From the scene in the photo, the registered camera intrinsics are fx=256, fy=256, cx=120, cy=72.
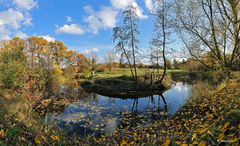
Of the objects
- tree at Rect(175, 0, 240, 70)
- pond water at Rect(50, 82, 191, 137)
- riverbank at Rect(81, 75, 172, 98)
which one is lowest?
pond water at Rect(50, 82, 191, 137)

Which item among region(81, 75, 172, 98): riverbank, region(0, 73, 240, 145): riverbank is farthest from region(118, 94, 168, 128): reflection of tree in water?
region(81, 75, 172, 98): riverbank

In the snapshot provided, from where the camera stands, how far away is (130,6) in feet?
98.1

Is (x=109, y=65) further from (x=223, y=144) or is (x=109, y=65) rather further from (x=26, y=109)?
(x=223, y=144)

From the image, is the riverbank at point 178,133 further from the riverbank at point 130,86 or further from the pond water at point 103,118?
the riverbank at point 130,86

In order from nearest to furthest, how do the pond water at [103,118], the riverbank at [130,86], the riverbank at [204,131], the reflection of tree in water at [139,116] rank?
the riverbank at [204,131], the pond water at [103,118], the reflection of tree in water at [139,116], the riverbank at [130,86]

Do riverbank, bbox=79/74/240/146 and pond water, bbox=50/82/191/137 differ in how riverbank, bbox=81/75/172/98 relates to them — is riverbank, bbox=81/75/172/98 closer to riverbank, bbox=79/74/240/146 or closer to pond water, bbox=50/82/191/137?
pond water, bbox=50/82/191/137

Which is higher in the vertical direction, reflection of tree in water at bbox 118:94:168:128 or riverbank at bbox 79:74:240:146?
riverbank at bbox 79:74:240:146

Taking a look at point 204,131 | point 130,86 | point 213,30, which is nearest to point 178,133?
point 204,131

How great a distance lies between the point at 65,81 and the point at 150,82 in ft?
46.2

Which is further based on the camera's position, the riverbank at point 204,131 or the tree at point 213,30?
the tree at point 213,30

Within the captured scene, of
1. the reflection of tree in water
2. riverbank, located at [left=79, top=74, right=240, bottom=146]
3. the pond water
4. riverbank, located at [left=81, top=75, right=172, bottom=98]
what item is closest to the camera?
riverbank, located at [left=79, top=74, right=240, bottom=146]

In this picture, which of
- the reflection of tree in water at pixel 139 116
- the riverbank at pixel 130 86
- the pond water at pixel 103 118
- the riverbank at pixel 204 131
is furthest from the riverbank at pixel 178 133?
the riverbank at pixel 130 86

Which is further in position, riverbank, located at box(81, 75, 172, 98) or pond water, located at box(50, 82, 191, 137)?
riverbank, located at box(81, 75, 172, 98)

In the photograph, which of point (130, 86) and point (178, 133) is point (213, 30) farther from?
point (130, 86)
